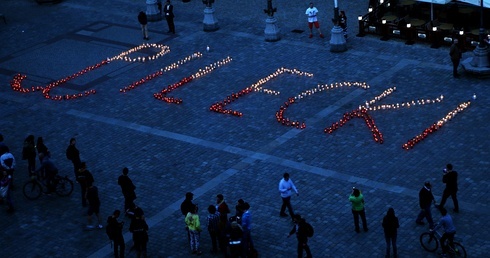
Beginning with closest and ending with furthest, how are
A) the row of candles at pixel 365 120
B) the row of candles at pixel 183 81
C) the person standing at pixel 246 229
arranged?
the person standing at pixel 246 229, the row of candles at pixel 365 120, the row of candles at pixel 183 81

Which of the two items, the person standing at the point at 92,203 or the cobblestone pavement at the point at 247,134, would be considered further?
the cobblestone pavement at the point at 247,134

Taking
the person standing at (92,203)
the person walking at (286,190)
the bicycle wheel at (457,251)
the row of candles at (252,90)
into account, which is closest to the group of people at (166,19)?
the row of candles at (252,90)

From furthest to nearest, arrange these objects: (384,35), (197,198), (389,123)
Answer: (384,35), (389,123), (197,198)

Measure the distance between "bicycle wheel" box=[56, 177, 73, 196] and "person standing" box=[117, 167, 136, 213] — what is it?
8.76ft

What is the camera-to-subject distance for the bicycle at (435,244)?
23.5 metres

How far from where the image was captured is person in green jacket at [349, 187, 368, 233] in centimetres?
2491

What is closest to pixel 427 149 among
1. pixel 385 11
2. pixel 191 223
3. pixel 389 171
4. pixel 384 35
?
pixel 389 171

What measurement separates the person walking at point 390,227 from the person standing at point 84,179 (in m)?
8.75

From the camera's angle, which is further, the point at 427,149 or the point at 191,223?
the point at 427,149

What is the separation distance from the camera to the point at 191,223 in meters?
24.6

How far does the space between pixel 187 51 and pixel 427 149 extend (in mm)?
15133

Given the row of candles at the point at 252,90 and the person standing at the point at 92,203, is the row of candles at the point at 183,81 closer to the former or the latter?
the row of candles at the point at 252,90

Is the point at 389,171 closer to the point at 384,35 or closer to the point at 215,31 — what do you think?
the point at 384,35

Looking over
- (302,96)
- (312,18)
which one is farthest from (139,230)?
(312,18)
